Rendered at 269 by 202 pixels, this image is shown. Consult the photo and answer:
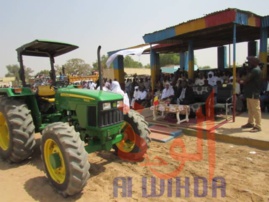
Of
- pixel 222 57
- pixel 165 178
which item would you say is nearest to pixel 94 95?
pixel 165 178

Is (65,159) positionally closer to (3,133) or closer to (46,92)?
(46,92)

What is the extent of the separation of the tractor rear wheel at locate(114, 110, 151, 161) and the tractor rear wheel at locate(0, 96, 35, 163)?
166cm

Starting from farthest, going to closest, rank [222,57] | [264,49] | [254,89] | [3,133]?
[222,57] < [264,49] < [254,89] < [3,133]

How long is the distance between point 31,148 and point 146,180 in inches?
87.5

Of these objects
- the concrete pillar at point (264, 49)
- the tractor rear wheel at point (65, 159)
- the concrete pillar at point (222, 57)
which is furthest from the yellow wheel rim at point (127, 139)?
the concrete pillar at point (222, 57)

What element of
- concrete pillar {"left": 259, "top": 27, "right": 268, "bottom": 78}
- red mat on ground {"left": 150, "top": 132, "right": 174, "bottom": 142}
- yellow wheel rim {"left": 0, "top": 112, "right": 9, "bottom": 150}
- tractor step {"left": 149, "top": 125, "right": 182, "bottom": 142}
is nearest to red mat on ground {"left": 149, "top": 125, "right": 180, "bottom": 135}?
tractor step {"left": 149, "top": 125, "right": 182, "bottom": 142}

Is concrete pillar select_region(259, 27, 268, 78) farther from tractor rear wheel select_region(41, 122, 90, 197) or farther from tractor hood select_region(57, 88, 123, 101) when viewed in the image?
tractor rear wheel select_region(41, 122, 90, 197)

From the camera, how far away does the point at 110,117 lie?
3812 mm

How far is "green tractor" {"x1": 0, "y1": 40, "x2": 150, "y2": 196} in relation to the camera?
3.30 meters

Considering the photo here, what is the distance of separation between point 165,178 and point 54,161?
178 centimetres

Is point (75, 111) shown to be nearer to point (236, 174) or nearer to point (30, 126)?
point (30, 126)

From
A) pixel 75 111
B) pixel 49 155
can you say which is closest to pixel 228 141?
pixel 75 111

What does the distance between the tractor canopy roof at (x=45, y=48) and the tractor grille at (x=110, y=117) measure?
204 cm

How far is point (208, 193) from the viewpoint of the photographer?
338cm
